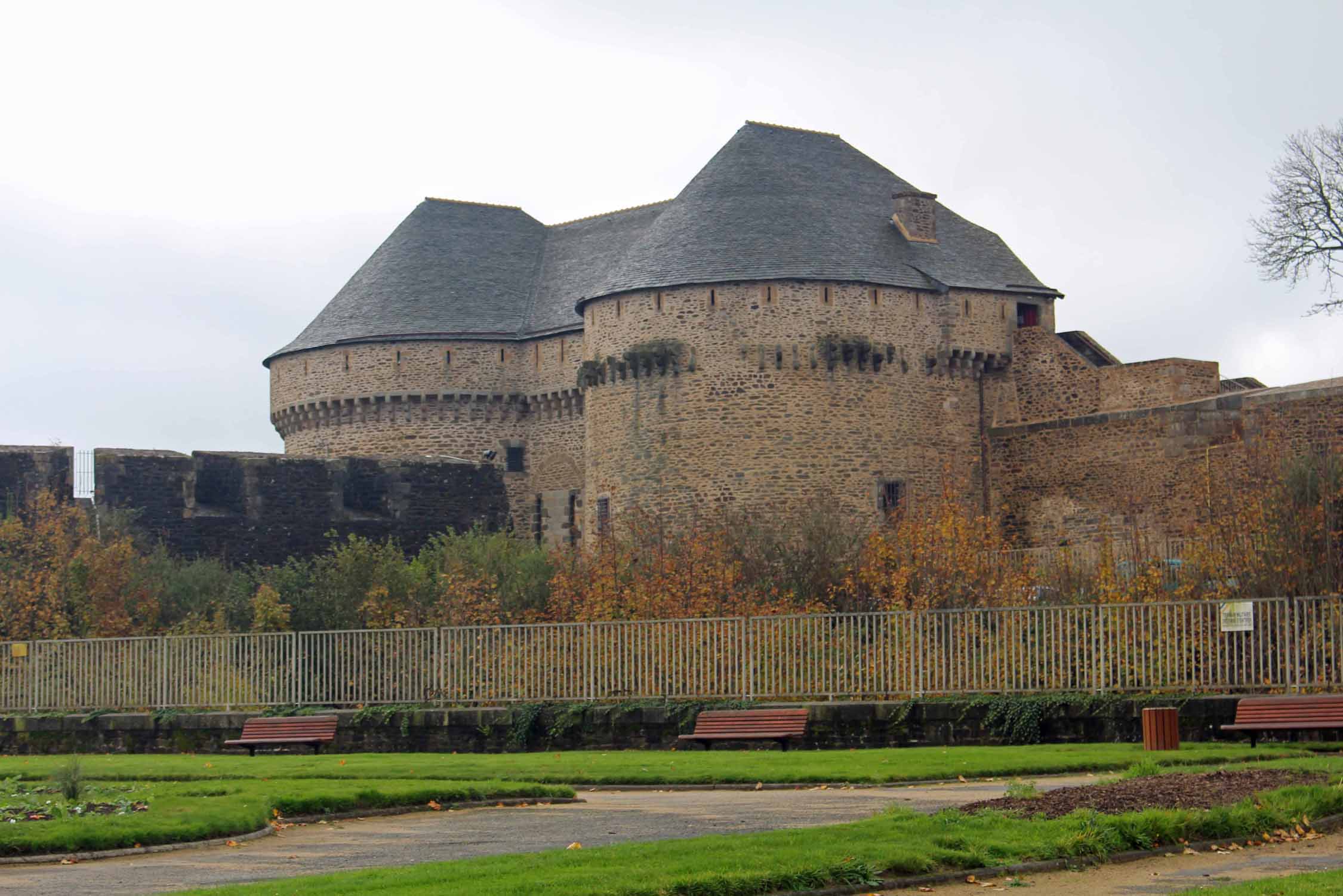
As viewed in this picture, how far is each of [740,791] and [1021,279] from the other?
31401mm

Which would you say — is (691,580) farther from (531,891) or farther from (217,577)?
(531,891)

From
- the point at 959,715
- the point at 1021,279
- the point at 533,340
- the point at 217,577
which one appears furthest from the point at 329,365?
the point at 959,715

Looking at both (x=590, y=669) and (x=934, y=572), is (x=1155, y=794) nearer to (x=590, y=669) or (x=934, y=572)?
(x=590, y=669)

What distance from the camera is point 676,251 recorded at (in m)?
43.9

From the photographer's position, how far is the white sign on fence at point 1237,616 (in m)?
21.0

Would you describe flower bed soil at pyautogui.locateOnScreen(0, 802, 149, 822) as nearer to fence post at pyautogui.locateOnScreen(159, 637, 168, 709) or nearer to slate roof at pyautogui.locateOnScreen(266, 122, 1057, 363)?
fence post at pyautogui.locateOnScreen(159, 637, 168, 709)

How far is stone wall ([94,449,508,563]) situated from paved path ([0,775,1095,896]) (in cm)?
2829

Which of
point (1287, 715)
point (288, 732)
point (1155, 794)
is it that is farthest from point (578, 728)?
point (1155, 794)

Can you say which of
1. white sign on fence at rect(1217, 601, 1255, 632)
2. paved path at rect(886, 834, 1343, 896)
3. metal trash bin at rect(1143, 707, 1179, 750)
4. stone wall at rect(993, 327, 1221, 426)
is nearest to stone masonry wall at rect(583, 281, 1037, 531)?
stone wall at rect(993, 327, 1221, 426)

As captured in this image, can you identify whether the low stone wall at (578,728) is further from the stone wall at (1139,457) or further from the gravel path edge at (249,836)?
the stone wall at (1139,457)

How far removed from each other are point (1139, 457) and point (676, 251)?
33.2ft

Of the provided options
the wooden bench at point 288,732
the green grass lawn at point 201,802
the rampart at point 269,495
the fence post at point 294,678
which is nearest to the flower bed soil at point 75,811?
the green grass lawn at point 201,802

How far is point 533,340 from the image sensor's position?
169ft

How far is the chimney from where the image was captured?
4653cm
